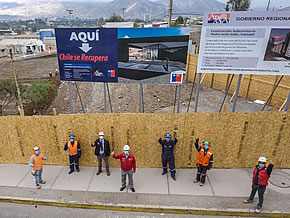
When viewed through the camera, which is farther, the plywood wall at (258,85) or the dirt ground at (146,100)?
the dirt ground at (146,100)

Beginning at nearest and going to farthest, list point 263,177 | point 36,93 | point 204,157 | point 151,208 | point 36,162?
Result: 1. point 263,177
2. point 151,208
3. point 204,157
4. point 36,162
5. point 36,93

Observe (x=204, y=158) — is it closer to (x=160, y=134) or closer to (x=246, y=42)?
(x=160, y=134)

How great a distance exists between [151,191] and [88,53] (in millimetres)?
5713

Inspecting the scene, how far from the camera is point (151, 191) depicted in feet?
24.0

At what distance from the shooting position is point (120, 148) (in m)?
8.34

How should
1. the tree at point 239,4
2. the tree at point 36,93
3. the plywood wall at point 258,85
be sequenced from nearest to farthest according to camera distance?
1. the plywood wall at point 258,85
2. the tree at point 36,93
3. the tree at point 239,4

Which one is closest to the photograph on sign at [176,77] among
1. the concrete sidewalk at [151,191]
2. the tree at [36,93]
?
the concrete sidewalk at [151,191]

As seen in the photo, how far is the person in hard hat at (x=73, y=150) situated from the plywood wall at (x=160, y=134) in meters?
0.44

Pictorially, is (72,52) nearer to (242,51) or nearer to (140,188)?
(140,188)

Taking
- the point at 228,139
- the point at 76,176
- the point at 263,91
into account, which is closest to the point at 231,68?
the point at 228,139

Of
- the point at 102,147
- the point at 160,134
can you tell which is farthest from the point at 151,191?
the point at 102,147

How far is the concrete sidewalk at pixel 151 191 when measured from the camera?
672cm

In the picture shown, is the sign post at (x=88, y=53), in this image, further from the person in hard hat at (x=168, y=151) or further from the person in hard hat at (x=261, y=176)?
the person in hard hat at (x=261, y=176)

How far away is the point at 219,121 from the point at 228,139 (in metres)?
0.80
